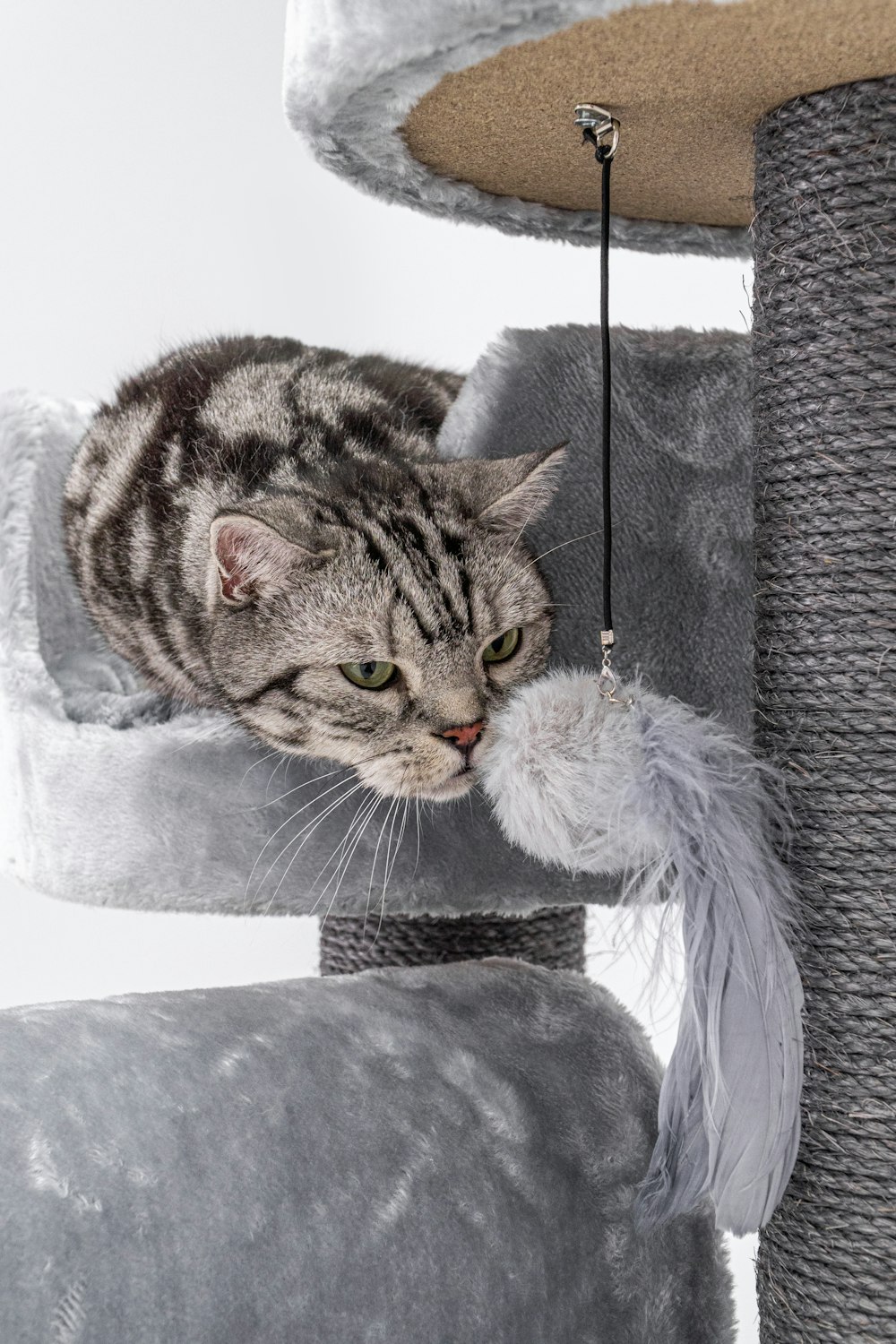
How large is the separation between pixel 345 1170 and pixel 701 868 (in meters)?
0.27

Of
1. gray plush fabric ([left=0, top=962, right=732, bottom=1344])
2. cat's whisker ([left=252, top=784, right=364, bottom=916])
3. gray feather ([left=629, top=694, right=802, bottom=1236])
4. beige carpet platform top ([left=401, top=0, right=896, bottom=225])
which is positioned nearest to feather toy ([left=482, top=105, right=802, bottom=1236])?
gray feather ([left=629, top=694, right=802, bottom=1236])

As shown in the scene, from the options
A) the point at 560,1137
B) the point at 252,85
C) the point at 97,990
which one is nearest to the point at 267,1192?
the point at 560,1137

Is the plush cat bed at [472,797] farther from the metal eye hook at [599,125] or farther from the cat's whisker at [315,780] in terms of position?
the metal eye hook at [599,125]

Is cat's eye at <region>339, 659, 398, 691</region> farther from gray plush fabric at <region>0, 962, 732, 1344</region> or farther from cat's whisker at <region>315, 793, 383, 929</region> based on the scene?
gray plush fabric at <region>0, 962, 732, 1344</region>

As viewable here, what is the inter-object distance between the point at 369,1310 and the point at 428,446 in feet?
2.31

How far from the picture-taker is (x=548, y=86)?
750mm

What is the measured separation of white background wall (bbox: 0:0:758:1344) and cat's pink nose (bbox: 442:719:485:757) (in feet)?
2.65

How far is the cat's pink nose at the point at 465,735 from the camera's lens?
896mm

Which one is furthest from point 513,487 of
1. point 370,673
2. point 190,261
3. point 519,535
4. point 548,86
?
point 190,261

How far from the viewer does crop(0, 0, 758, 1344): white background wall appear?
1.71 meters

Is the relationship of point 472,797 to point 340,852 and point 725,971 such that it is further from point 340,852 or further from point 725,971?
point 725,971

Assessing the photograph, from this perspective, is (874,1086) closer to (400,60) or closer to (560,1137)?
(560,1137)

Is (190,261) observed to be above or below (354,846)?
above

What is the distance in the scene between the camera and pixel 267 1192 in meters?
0.69
